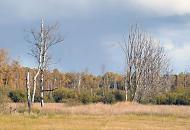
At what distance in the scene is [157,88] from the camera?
61875 millimetres

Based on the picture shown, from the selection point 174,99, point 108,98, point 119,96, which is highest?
point 119,96

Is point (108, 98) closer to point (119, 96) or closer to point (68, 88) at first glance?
point (119, 96)

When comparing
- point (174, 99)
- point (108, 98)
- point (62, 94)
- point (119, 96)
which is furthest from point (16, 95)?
point (174, 99)

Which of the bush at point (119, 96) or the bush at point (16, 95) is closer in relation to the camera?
the bush at point (16, 95)

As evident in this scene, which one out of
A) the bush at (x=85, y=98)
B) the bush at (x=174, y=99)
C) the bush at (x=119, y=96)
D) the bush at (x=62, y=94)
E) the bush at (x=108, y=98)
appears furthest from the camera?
the bush at (x=62, y=94)

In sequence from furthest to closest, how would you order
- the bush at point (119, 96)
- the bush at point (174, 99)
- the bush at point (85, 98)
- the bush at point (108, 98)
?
1. the bush at point (119, 96)
2. the bush at point (108, 98)
3. the bush at point (85, 98)
4. the bush at point (174, 99)

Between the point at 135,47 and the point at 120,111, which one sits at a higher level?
the point at 135,47

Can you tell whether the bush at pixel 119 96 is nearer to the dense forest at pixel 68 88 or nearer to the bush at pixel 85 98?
the dense forest at pixel 68 88

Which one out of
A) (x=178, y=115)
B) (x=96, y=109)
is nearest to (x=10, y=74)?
(x=96, y=109)

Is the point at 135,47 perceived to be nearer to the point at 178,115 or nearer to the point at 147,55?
the point at 147,55

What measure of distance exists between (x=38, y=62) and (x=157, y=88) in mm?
22668

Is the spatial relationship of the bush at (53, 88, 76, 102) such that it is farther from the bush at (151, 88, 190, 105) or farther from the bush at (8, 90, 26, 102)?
the bush at (151, 88, 190, 105)

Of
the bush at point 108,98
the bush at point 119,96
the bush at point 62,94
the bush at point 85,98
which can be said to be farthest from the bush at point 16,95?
the bush at point 119,96

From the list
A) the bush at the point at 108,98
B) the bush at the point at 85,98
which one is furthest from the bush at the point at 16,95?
the bush at the point at 108,98
